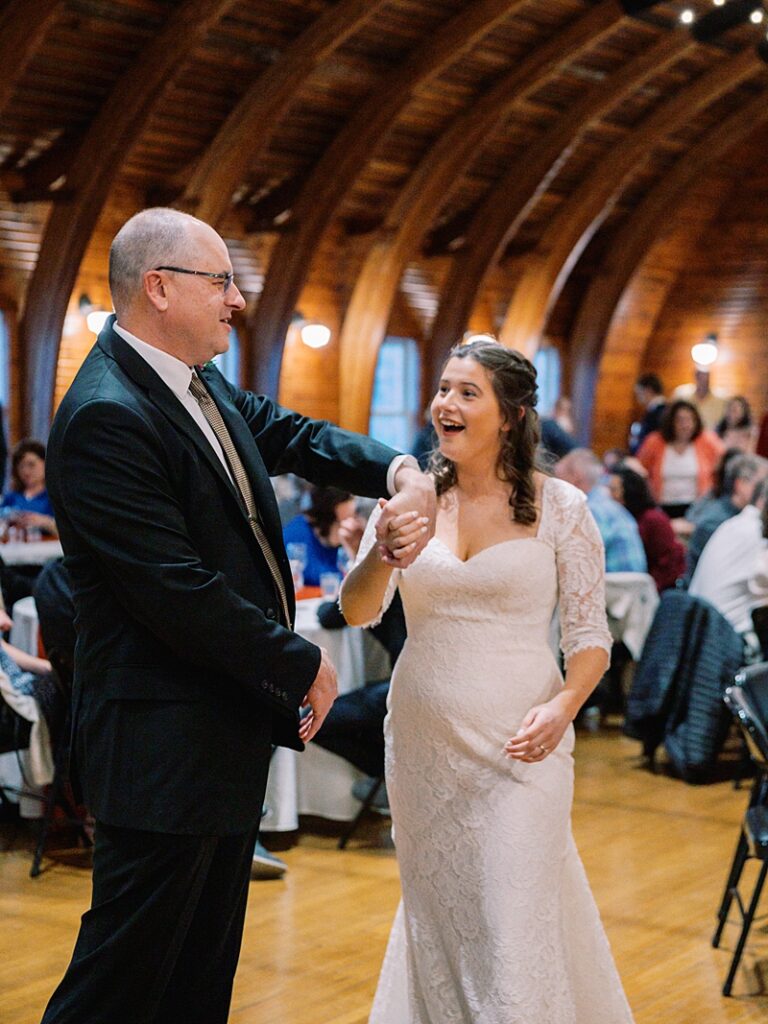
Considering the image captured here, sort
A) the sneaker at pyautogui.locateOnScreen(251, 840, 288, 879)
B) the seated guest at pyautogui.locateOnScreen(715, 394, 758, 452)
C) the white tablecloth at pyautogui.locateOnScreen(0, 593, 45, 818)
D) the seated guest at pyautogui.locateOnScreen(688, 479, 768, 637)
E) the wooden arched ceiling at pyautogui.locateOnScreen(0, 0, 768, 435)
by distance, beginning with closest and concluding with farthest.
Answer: the sneaker at pyautogui.locateOnScreen(251, 840, 288, 879) → the white tablecloth at pyautogui.locateOnScreen(0, 593, 45, 818) → the seated guest at pyautogui.locateOnScreen(688, 479, 768, 637) → the wooden arched ceiling at pyautogui.locateOnScreen(0, 0, 768, 435) → the seated guest at pyautogui.locateOnScreen(715, 394, 758, 452)

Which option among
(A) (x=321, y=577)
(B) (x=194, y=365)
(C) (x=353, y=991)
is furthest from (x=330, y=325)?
(B) (x=194, y=365)

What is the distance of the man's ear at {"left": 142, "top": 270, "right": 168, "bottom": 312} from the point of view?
2.35 m

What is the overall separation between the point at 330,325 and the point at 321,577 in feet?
26.2

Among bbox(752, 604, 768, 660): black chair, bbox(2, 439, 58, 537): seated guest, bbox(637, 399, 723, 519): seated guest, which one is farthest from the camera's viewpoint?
bbox(637, 399, 723, 519): seated guest

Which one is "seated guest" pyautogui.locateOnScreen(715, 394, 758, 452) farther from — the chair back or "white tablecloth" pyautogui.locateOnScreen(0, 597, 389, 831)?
the chair back

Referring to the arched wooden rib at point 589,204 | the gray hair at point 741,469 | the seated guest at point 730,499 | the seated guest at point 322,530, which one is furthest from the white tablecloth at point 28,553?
the arched wooden rib at point 589,204

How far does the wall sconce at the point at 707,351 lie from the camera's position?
650 inches

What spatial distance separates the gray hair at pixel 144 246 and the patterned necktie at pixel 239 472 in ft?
0.74

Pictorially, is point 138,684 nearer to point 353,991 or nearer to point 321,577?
point 353,991

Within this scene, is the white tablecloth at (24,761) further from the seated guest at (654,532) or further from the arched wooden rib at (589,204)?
the arched wooden rib at (589,204)

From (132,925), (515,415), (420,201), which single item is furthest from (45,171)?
(132,925)

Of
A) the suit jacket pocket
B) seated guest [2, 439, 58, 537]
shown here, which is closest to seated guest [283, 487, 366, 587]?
seated guest [2, 439, 58, 537]

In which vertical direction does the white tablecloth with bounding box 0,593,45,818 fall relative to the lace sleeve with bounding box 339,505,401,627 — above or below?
below

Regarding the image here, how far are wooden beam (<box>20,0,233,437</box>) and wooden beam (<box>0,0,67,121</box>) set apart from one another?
3.60 ft
